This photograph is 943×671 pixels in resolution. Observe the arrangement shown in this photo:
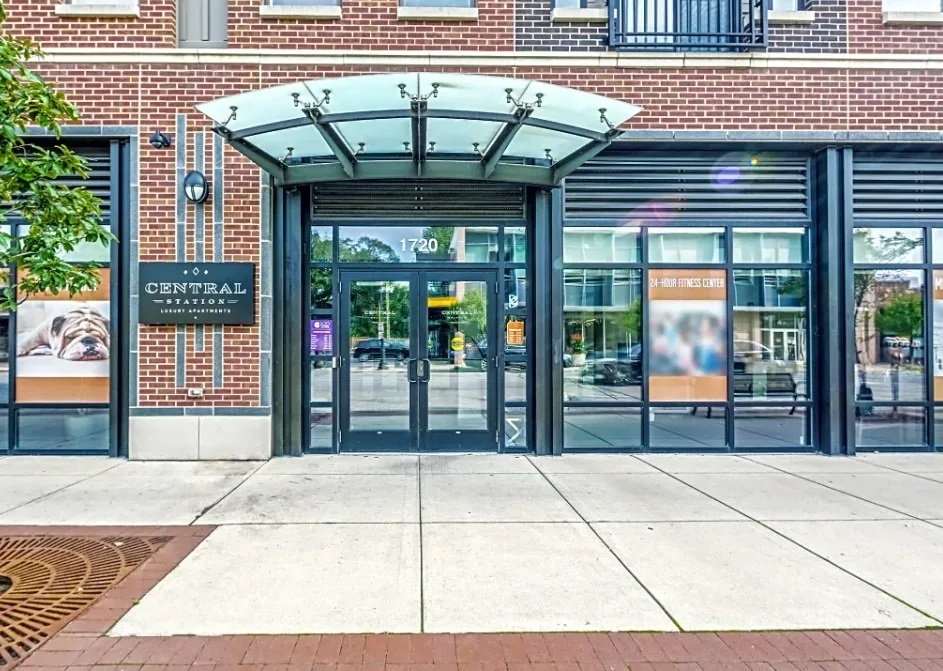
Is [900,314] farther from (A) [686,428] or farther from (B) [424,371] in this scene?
(B) [424,371]

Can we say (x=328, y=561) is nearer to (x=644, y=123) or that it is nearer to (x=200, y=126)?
(x=200, y=126)

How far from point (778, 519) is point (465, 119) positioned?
4735mm

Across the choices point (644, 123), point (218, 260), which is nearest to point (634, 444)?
point (644, 123)

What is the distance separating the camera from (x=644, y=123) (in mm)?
7355

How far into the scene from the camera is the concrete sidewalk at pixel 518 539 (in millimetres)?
3309

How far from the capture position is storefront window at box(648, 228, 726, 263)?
7668 mm

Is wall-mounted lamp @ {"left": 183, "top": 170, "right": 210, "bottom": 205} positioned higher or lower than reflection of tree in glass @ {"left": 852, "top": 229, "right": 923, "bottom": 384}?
higher

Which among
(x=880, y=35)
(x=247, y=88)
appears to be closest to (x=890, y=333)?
(x=880, y=35)

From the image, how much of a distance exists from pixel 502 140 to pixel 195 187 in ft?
12.7

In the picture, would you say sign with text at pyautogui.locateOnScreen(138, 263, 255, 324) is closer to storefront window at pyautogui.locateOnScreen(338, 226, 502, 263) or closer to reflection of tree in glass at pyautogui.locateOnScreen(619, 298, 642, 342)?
storefront window at pyautogui.locateOnScreen(338, 226, 502, 263)

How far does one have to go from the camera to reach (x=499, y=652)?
292 centimetres

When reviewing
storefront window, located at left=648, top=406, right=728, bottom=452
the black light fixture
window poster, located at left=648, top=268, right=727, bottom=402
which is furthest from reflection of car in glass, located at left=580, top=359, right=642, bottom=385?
the black light fixture

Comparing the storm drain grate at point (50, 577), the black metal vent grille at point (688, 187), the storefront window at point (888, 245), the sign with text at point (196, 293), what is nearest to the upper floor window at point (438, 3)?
the black metal vent grille at point (688, 187)

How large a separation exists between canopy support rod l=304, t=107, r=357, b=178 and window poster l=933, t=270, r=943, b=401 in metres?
7.96
